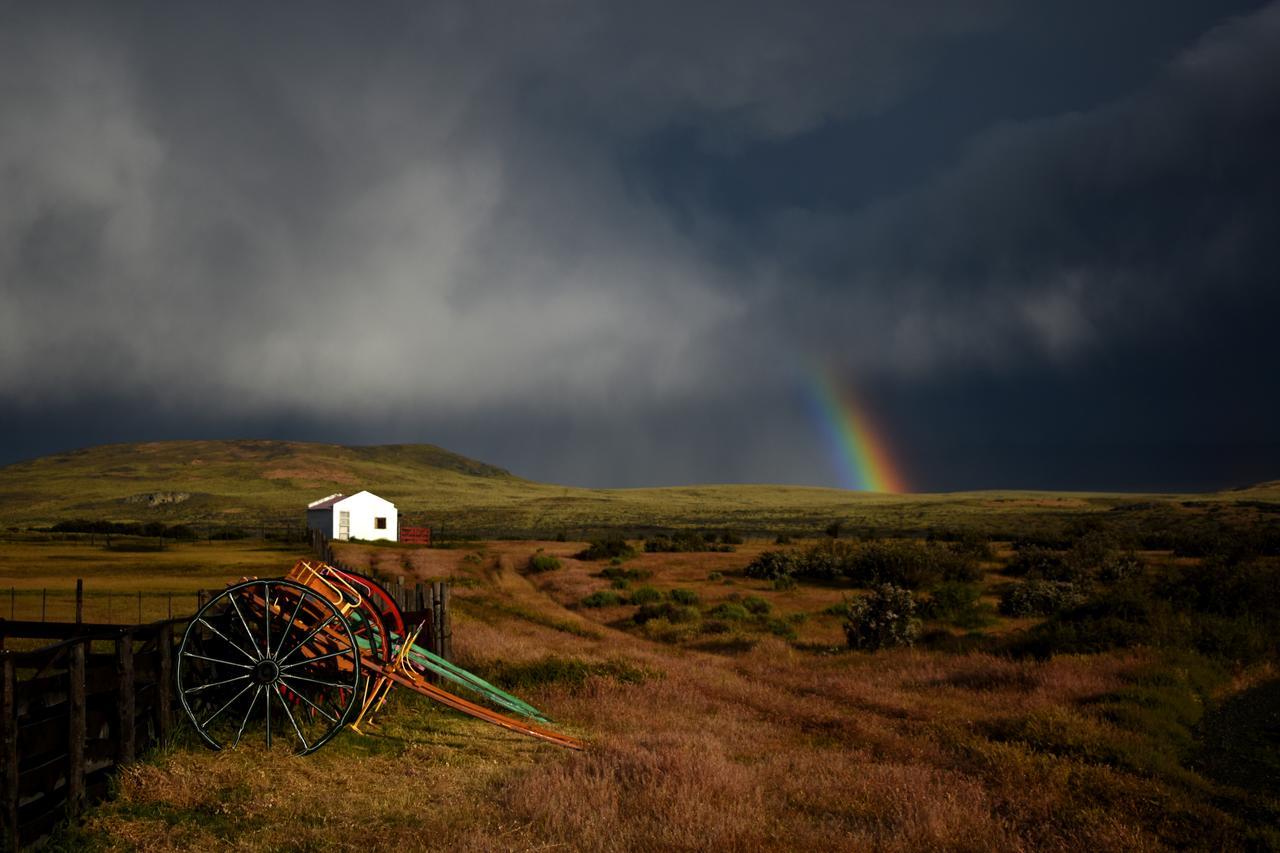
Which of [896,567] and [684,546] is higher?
[896,567]

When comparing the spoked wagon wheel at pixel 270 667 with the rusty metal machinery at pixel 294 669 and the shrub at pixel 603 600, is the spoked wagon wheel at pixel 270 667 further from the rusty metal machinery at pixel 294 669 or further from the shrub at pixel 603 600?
the shrub at pixel 603 600

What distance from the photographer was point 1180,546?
40.4m

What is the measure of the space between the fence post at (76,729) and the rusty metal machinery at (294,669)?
66.5 inches

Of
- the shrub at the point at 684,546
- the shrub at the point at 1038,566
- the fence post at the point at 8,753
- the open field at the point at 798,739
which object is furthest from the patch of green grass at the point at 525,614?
the shrub at the point at 684,546

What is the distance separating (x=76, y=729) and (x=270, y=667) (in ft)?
7.90

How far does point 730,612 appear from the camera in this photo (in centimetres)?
2603

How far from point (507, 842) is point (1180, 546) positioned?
145 ft

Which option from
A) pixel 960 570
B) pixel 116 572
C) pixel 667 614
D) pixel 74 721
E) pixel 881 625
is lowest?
pixel 667 614

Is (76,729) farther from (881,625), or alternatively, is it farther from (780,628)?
(780,628)

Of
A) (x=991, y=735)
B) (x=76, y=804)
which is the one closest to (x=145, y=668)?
(x=76, y=804)

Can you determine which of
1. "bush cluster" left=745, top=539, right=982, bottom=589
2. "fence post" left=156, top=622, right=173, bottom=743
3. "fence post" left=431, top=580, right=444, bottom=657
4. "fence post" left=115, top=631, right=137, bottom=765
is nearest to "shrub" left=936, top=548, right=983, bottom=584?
"bush cluster" left=745, top=539, right=982, bottom=589

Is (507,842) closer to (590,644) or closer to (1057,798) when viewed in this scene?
(1057,798)

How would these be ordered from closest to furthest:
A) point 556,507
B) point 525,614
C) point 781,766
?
point 781,766 < point 525,614 < point 556,507

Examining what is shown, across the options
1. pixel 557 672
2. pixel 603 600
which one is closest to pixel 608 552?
pixel 603 600
